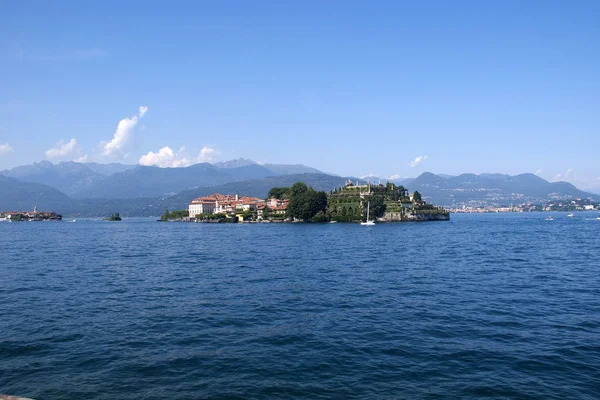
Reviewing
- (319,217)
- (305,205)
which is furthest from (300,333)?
(319,217)

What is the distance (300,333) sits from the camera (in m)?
23.0

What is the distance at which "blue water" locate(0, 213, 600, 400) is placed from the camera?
16656 millimetres

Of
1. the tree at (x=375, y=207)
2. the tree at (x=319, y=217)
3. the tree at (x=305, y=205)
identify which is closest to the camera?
the tree at (x=375, y=207)

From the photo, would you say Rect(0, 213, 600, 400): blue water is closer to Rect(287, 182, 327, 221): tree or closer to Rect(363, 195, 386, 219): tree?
Rect(363, 195, 386, 219): tree

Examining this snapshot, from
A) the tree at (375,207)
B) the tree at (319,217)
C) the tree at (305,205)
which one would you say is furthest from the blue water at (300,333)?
the tree at (305,205)

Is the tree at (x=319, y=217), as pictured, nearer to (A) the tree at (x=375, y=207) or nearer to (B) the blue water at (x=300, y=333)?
(A) the tree at (x=375, y=207)

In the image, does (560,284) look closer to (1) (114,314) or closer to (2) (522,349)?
(2) (522,349)

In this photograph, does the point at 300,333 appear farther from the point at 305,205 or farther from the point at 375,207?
the point at 375,207

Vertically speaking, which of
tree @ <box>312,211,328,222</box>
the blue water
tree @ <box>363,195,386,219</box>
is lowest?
the blue water

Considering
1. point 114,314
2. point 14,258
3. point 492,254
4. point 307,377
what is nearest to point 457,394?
point 307,377

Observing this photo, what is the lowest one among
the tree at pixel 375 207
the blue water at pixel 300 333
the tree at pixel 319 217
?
the blue water at pixel 300 333

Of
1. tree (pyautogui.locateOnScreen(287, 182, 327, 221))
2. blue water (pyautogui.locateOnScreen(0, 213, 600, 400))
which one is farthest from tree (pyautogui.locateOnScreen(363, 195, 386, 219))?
blue water (pyautogui.locateOnScreen(0, 213, 600, 400))

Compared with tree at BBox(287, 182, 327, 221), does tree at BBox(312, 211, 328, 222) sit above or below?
below

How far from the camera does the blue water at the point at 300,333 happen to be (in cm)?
1666
